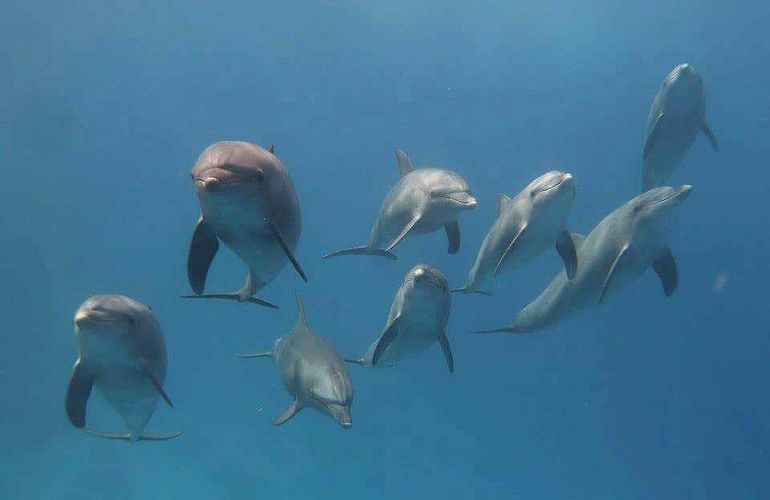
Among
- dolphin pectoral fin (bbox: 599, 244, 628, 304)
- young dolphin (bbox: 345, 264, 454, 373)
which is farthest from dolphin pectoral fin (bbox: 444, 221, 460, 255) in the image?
dolphin pectoral fin (bbox: 599, 244, 628, 304)

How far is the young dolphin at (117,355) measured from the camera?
16.7ft

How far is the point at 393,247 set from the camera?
7.41m

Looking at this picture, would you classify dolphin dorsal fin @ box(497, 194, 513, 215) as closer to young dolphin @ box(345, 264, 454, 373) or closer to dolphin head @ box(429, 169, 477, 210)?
dolphin head @ box(429, 169, 477, 210)

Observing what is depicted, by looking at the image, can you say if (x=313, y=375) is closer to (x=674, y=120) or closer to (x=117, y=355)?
(x=117, y=355)

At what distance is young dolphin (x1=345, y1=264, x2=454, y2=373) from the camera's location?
633cm

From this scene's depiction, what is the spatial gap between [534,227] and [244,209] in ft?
10.7

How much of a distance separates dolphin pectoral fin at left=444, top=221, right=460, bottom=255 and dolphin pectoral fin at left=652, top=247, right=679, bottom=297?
7.27 ft

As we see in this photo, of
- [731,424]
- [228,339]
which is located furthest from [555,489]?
[228,339]

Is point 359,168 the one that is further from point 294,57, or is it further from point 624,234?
point 624,234

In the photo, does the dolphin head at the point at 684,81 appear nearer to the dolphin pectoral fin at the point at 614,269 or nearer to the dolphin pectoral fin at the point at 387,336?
the dolphin pectoral fin at the point at 614,269

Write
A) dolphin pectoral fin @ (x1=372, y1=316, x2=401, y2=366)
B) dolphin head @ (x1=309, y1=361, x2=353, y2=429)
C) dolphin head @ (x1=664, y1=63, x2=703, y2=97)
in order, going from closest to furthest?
dolphin pectoral fin @ (x1=372, y1=316, x2=401, y2=366), dolphin head @ (x1=309, y1=361, x2=353, y2=429), dolphin head @ (x1=664, y1=63, x2=703, y2=97)

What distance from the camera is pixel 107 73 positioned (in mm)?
21156

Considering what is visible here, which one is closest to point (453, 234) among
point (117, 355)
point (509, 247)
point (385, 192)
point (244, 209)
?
point (509, 247)

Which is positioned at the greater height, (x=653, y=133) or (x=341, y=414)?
(x=653, y=133)
